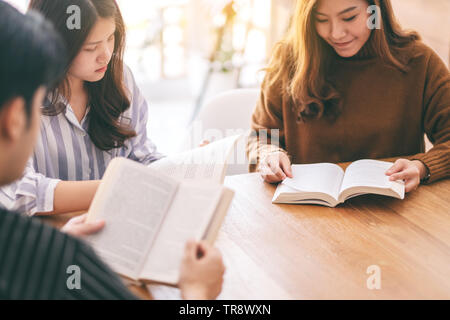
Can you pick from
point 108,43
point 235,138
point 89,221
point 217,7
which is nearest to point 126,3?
point 217,7

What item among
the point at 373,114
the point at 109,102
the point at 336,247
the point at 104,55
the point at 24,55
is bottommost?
the point at 336,247

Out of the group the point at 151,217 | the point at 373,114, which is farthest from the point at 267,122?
the point at 151,217

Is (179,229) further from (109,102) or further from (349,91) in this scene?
(349,91)

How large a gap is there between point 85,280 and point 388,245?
680 mm

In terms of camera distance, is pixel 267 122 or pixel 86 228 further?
pixel 267 122

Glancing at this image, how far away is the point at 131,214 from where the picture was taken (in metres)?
0.91

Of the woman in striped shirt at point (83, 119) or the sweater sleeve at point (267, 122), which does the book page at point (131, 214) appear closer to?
the woman in striped shirt at point (83, 119)

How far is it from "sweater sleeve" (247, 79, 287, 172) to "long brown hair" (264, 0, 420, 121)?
0.03 metres

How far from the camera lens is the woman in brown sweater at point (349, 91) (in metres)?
1.52

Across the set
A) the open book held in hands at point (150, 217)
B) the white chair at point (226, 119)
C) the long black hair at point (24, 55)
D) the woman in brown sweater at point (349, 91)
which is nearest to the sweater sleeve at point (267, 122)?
the woman in brown sweater at point (349, 91)

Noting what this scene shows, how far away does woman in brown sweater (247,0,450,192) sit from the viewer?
1523 mm

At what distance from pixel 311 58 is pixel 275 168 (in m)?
0.48

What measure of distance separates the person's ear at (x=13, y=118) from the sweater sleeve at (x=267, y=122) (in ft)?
3.59

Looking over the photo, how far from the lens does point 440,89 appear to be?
60.5 inches
